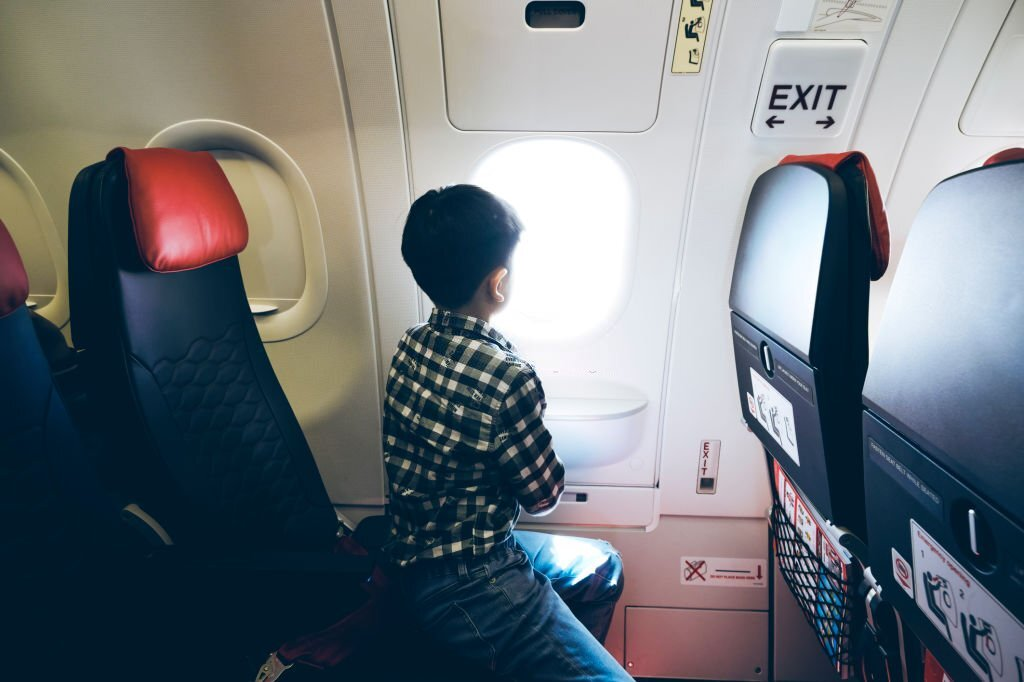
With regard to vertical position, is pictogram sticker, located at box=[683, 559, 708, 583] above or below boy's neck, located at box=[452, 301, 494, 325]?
below

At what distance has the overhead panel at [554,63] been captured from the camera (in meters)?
1.23

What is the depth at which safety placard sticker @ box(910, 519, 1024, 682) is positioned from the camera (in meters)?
0.61

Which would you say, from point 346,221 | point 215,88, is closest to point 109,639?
point 346,221

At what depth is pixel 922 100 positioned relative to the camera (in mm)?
1279

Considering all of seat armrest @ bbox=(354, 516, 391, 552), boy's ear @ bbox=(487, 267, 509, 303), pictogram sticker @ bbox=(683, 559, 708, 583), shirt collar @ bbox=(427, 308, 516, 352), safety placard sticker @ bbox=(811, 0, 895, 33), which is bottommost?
pictogram sticker @ bbox=(683, 559, 708, 583)

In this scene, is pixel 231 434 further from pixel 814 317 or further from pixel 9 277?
pixel 814 317

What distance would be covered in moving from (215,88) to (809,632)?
2.63m

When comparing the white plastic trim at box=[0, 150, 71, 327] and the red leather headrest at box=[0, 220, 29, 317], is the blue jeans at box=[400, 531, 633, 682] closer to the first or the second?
the red leather headrest at box=[0, 220, 29, 317]

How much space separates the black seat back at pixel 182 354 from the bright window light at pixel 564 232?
2.37 ft

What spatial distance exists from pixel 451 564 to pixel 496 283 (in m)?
0.65

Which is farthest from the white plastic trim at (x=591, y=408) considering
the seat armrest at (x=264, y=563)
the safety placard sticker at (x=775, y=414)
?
the seat armrest at (x=264, y=563)

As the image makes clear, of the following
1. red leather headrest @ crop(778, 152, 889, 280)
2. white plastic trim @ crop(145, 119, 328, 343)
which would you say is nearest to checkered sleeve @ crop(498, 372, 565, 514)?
red leather headrest @ crop(778, 152, 889, 280)

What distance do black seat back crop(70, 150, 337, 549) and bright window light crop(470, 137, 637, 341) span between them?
2.37 feet

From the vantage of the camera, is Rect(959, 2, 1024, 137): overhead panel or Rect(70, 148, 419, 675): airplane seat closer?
Rect(70, 148, 419, 675): airplane seat
